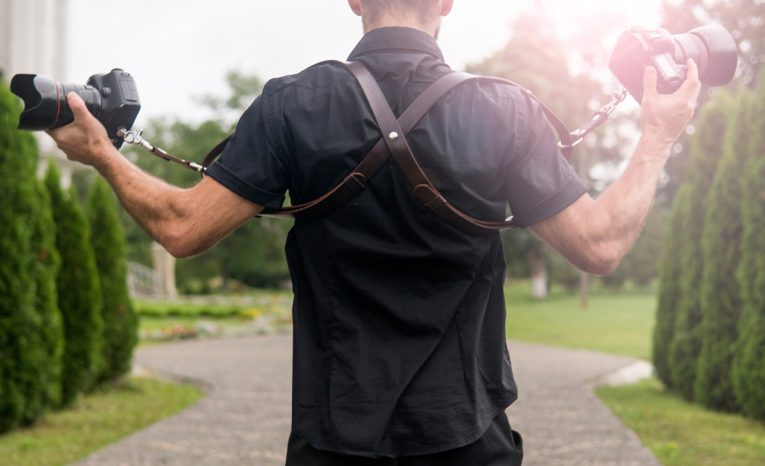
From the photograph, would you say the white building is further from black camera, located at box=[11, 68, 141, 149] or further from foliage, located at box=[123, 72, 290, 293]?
black camera, located at box=[11, 68, 141, 149]

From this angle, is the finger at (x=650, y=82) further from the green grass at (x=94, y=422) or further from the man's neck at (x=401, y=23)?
the green grass at (x=94, y=422)

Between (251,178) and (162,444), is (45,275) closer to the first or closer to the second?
(162,444)

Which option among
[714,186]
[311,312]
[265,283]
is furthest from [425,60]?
[265,283]

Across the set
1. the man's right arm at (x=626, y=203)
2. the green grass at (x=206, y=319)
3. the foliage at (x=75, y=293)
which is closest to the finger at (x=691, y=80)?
the man's right arm at (x=626, y=203)

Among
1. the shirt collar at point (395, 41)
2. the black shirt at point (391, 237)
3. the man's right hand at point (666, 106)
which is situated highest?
the shirt collar at point (395, 41)

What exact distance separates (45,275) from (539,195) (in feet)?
20.6

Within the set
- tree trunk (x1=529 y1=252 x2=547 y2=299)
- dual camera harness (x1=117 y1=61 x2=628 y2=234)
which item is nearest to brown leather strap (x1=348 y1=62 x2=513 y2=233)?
dual camera harness (x1=117 y1=61 x2=628 y2=234)

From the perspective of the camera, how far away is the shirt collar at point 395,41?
6.78 ft

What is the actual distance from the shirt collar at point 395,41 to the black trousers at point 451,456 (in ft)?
2.56

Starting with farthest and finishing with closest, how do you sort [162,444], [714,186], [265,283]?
1. [265,283]
2. [714,186]
3. [162,444]

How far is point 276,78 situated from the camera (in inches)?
80.4

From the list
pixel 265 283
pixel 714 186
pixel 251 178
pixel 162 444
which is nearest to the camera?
pixel 251 178

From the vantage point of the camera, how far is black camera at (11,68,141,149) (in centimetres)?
194

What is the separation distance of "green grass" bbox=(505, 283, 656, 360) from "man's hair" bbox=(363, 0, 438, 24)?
1504cm
